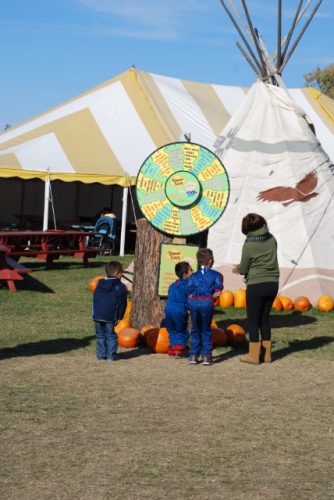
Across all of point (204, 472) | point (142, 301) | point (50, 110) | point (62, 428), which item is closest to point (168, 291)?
point (142, 301)

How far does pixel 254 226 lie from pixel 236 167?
6.34 meters

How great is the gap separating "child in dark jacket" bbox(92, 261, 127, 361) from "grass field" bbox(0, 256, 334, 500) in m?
0.22

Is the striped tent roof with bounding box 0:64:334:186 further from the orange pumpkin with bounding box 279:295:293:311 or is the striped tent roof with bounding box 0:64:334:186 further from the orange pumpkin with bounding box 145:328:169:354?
the orange pumpkin with bounding box 145:328:169:354

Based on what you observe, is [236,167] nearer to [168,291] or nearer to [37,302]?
[37,302]

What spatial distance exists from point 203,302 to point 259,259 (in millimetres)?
842

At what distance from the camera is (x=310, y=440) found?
6164 mm

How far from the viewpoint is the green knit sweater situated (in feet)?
30.2

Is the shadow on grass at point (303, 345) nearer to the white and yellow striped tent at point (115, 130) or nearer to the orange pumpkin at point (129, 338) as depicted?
the orange pumpkin at point (129, 338)

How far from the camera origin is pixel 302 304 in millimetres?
13672

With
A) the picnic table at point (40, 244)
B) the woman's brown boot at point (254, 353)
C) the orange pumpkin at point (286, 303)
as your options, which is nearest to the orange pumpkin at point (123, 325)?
the woman's brown boot at point (254, 353)

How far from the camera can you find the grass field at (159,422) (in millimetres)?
5074

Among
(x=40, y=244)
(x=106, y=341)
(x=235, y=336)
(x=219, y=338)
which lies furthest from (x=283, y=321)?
(x=40, y=244)

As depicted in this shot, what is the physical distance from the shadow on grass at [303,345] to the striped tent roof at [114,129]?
1186cm

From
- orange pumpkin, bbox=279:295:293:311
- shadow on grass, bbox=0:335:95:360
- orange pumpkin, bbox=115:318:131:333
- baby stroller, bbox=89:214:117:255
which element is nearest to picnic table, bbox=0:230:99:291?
baby stroller, bbox=89:214:117:255
